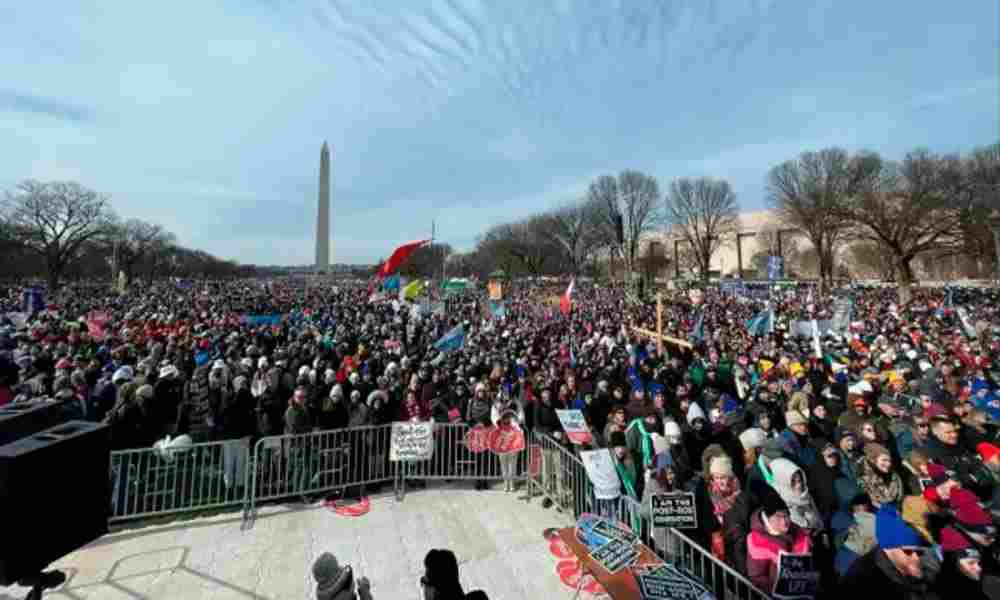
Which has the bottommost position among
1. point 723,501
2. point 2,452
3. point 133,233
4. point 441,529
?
point 441,529

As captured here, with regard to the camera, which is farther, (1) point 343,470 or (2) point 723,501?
→ (1) point 343,470

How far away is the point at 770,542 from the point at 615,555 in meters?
1.13

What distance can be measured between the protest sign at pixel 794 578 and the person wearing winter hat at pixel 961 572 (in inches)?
28.7

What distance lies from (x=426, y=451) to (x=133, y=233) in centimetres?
7068

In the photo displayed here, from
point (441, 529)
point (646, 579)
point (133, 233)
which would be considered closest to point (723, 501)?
point (646, 579)

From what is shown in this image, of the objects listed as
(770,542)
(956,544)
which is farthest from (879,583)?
(956,544)

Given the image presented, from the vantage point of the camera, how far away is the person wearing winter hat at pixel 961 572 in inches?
109

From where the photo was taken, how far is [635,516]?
14.5 feet

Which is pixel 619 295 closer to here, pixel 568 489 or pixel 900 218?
pixel 900 218

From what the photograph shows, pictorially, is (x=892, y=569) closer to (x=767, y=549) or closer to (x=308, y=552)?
(x=767, y=549)

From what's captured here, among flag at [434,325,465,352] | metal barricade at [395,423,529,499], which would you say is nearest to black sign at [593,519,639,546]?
metal barricade at [395,423,529,499]

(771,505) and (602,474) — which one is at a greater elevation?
(771,505)

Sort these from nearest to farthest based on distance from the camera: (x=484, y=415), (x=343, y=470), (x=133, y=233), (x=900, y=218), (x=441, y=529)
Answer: (x=441, y=529) < (x=343, y=470) < (x=484, y=415) < (x=900, y=218) < (x=133, y=233)

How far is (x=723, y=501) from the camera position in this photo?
4004mm
